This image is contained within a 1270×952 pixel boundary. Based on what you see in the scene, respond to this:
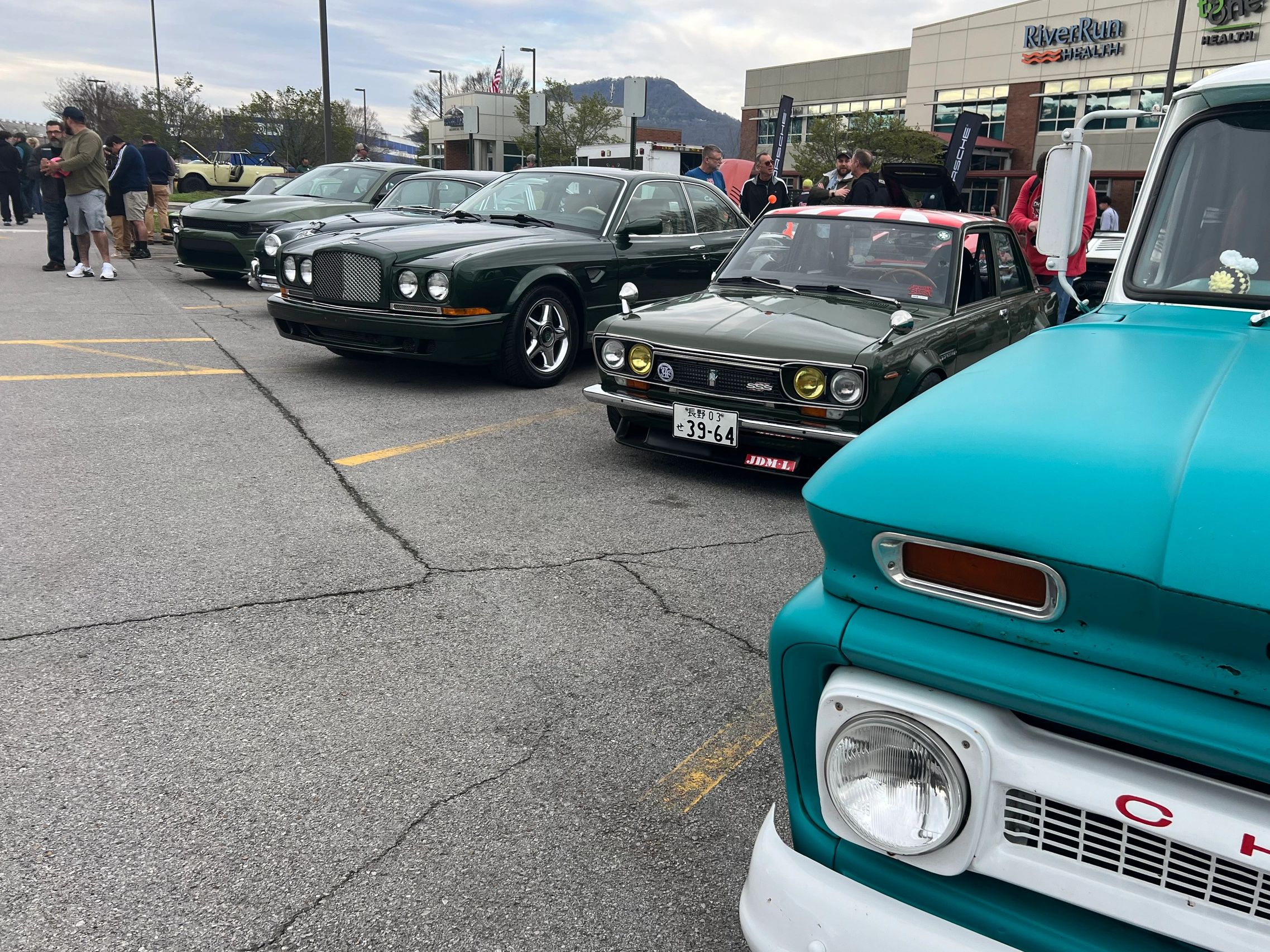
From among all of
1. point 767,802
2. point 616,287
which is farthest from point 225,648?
point 616,287

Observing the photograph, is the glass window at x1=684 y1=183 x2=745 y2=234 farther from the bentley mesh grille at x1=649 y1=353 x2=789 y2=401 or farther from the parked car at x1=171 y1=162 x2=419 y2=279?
the parked car at x1=171 y1=162 x2=419 y2=279

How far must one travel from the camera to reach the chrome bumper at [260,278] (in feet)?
31.6

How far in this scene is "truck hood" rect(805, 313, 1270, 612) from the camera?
1.21m

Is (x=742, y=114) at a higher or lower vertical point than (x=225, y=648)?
higher

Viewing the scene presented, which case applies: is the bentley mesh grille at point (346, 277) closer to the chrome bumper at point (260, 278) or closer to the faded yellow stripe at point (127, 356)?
the faded yellow stripe at point (127, 356)

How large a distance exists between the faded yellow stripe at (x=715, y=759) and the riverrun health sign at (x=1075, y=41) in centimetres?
4785

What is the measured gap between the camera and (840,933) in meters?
1.43

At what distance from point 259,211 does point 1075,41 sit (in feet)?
142

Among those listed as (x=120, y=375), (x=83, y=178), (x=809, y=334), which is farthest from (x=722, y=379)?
(x=83, y=178)

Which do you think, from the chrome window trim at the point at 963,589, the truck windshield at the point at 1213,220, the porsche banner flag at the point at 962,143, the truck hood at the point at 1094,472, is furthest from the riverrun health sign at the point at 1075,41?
the chrome window trim at the point at 963,589

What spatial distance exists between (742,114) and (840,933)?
72.1 m

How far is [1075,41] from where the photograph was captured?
43469 mm

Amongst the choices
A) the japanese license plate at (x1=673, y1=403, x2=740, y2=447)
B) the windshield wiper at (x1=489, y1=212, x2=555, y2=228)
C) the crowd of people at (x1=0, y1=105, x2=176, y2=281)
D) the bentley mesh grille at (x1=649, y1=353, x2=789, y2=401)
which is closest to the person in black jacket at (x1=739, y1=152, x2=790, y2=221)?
the windshield wiper at (x1=489, y1=212, x2=555, y2=228)

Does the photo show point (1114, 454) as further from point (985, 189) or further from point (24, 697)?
point (985, 189)
